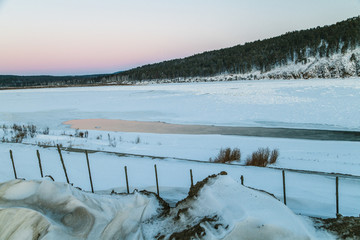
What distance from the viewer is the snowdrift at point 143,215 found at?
2.40 metres

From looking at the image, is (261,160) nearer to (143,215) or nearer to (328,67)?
(143,215)

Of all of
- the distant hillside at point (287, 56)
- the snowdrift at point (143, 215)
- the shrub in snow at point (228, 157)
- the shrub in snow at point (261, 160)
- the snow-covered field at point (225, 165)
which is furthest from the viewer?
the distant hillside at point (287, 56)

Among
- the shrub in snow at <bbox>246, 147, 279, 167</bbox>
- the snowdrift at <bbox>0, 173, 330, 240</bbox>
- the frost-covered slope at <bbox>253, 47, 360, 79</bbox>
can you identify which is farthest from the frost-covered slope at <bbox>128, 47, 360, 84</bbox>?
the snowdrift at <bbox>0, 173, 330, 240</bbox>

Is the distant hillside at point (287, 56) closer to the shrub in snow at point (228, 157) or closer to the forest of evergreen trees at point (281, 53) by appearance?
the forest of evergreen trees at point (281, 53)

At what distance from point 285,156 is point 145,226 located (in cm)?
693

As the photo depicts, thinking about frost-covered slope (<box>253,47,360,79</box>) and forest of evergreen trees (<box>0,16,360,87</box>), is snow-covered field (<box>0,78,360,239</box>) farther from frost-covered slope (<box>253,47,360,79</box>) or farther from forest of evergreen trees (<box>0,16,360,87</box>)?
forest of evergreen trees (<box>0,16,360,87</box>)

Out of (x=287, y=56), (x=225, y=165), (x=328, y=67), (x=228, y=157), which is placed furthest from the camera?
(x=287, y=56)

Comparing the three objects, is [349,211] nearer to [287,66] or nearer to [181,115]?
[181,115]

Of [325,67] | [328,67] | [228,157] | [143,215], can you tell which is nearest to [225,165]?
[228,157]

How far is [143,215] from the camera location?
3.11 meters

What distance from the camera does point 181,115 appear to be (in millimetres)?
19031

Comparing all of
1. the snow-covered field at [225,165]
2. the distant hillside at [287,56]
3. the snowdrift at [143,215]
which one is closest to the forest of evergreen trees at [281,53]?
the distant hillside at [287,56]

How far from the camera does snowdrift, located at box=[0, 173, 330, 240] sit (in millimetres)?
2398

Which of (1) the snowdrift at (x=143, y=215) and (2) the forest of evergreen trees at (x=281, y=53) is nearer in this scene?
(1) the snowdrift at (x=143, y=215)
